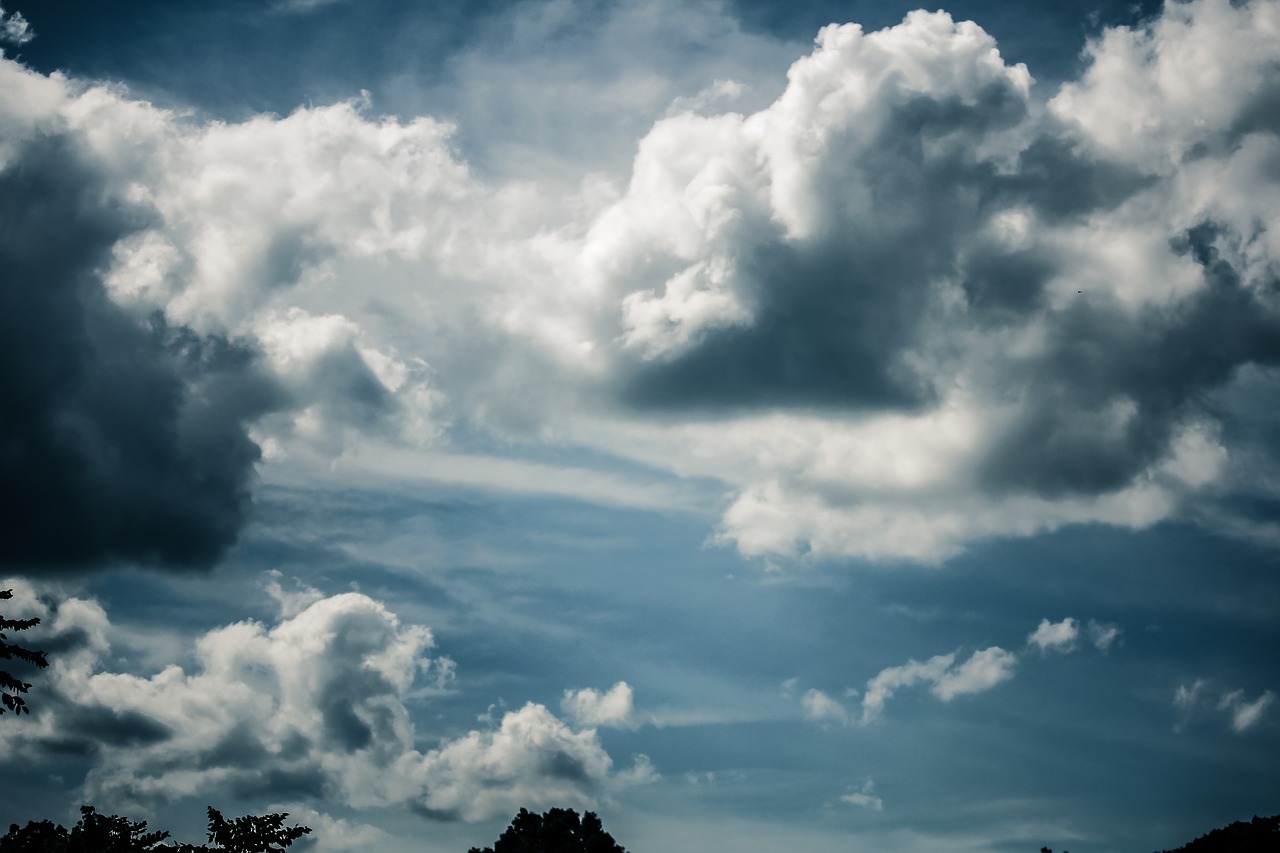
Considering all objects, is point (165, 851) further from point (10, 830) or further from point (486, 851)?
point (486, 851)

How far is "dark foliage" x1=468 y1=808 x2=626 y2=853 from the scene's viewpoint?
9462 centimetres

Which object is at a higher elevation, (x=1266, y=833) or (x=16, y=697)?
(x=16, y=697)

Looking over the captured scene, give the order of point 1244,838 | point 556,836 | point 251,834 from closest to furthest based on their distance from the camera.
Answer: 1. point 251,834
2. point 1244,838
3. point 556,836

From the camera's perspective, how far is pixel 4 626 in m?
35.8

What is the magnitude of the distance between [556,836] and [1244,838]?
54863 mm

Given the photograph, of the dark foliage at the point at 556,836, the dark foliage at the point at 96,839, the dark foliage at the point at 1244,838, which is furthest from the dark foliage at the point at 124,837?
the dark foliage at the point at 1244,838

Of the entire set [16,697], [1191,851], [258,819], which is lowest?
[1191,851]

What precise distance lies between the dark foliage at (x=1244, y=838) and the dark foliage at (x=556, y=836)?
4799 cm

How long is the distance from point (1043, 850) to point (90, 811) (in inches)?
2967

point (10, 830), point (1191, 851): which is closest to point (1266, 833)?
point (1191, 851)

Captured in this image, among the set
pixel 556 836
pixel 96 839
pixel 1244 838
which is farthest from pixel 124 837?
pixel 1244 838

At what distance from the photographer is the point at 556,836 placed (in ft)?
313

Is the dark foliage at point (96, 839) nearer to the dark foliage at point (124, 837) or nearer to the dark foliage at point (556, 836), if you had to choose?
the dark foliage at point (124, 837)

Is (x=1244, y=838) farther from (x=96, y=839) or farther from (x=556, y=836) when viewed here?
(x=96, y=839)
